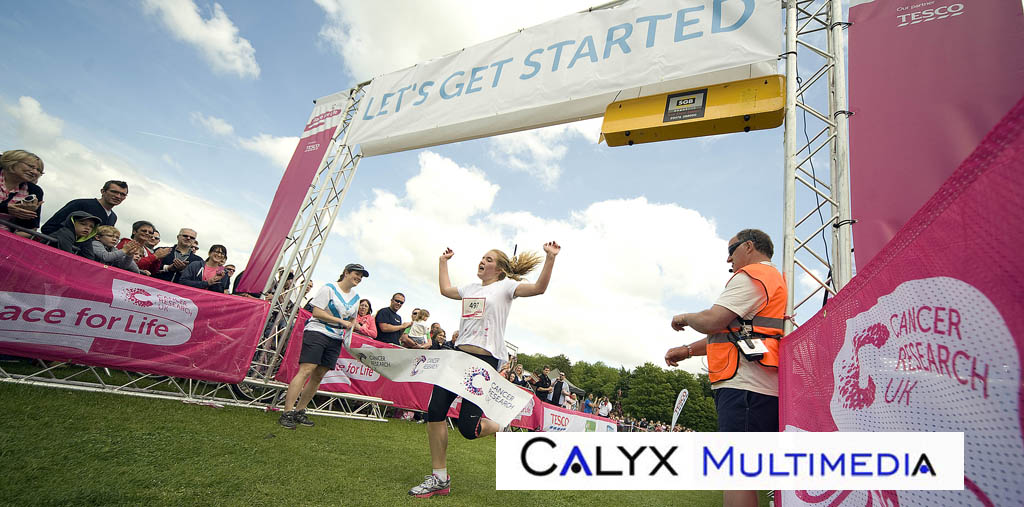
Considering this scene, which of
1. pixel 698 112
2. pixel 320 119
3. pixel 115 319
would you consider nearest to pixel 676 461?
pixel 698 112

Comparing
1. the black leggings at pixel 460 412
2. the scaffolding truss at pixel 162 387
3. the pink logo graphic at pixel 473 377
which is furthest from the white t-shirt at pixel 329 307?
the pink logo graphic at pixel 473 377

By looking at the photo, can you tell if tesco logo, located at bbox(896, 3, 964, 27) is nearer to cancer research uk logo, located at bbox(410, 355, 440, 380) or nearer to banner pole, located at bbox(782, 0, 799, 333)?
banner pole, located at bbox(782, 0, 799, 333)

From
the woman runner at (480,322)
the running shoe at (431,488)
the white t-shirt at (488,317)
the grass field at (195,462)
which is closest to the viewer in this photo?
the grass field at (195,462)

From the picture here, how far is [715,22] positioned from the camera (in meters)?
4.10

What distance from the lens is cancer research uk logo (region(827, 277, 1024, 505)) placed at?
0.74 metres

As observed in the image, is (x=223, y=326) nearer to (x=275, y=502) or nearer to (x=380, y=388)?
(x=380, y=388)

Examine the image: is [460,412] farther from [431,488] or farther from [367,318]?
[367,318]

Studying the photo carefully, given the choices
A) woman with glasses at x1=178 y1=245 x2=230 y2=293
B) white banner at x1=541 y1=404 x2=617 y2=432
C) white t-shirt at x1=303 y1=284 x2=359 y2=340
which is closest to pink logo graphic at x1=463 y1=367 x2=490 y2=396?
white t-shirt at x1=303 y1=284 x2=359 y2=340

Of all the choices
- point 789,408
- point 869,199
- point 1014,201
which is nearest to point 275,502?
point 789,408

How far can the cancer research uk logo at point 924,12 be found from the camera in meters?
3.31

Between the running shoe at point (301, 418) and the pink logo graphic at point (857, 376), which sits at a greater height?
the pink logo graphic at point (857, 376)

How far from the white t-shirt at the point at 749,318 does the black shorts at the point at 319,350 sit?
4.18 meters

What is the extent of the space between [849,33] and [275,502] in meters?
5.57

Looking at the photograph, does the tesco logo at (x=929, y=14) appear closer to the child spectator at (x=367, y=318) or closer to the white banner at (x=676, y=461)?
the white banner at (x=676, y=461)
